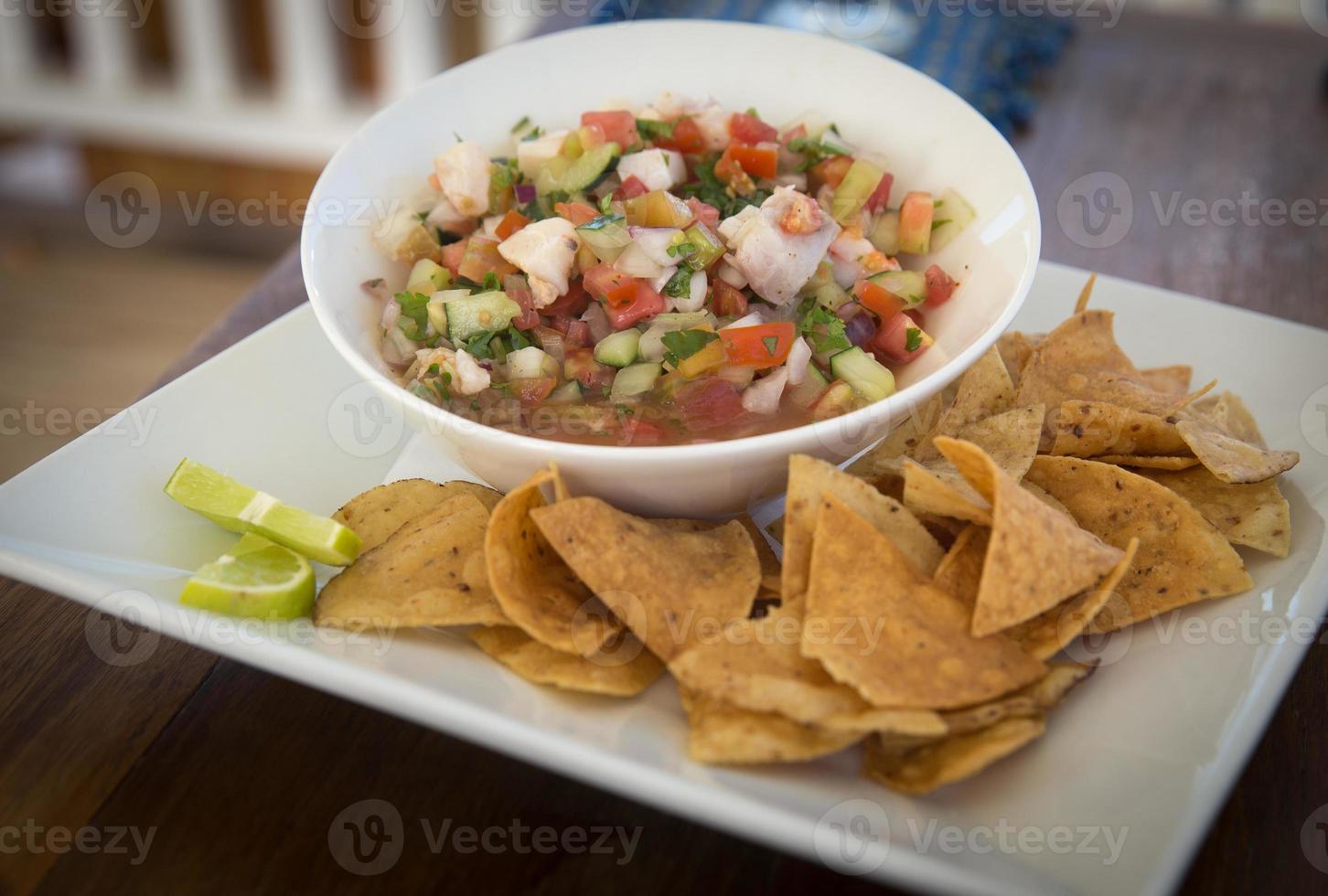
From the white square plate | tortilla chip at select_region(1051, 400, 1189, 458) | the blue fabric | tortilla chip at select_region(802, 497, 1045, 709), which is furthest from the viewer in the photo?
the blue fabric

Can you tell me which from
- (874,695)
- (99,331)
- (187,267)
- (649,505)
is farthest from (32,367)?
(874,695)

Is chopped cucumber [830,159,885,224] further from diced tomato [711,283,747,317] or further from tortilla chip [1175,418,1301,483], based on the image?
tortilla chip [1175,418,1301,483]

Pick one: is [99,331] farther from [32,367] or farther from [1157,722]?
[1157,722]

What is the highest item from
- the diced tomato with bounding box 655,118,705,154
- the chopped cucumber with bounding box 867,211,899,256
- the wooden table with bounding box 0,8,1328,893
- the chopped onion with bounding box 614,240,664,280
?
the diced tomato with bounding box 655,118,705,154

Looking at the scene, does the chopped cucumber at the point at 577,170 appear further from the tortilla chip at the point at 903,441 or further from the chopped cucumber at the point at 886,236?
the tortilla chip at the point at 903,441

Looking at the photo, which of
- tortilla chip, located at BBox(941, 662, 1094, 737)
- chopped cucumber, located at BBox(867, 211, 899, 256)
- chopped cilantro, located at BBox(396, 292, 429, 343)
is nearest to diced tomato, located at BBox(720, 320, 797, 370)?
chopped cucumber, located at BBox(867, 211, 899, 256)

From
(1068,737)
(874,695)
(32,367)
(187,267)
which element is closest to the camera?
(874,695)
